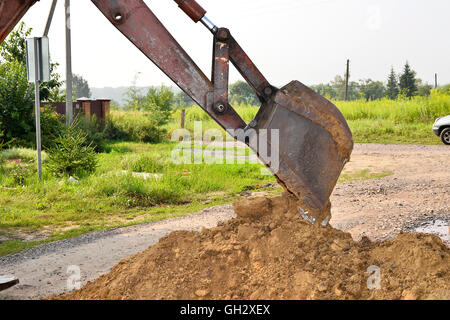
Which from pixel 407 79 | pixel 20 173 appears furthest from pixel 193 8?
pixel 407 79

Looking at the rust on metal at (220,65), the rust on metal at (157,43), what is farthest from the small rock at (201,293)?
the rust on metal at (220,65)

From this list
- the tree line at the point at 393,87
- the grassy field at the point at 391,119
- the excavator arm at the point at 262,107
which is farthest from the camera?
the tree line at the point at 393,87

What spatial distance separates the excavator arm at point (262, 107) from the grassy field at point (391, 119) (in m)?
14.1

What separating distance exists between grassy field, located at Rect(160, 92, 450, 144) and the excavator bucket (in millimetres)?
14008

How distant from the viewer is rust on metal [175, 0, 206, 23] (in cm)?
385

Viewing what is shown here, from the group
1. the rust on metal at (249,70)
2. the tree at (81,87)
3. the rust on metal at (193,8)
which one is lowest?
the rust on metal at (249,70)

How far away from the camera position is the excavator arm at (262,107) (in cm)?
376

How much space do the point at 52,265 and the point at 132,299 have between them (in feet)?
7.03

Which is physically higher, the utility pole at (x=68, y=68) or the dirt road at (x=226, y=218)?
the utility pole at (x=68, y=68)

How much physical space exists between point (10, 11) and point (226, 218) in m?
4.29

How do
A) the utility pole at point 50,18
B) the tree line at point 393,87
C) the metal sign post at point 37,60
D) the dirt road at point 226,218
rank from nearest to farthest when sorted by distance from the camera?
1. the dirt road at point 226,218
2. the metal sign post at point 37,60
3. the utility pole at point 50,18
4. the tree line at point 393,87

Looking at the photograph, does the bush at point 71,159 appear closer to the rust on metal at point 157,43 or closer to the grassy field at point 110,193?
the grassy field at point 110,193

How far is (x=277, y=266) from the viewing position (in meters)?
3.73

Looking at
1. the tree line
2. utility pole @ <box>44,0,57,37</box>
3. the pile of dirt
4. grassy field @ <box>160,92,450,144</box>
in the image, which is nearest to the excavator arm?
the pile of dirt
